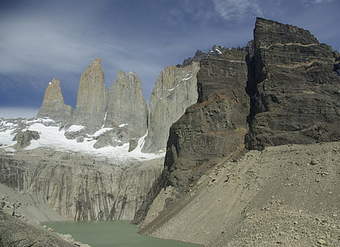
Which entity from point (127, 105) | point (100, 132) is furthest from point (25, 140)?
point (127, 105)

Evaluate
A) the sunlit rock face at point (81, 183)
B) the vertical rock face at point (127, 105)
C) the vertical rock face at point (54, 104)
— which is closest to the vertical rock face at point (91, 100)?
the vertical rock face at point (127, 105)

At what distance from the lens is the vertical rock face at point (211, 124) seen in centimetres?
5319

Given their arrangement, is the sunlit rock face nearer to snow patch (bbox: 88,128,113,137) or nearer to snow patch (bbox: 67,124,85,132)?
snow patch (bbox: 88,128,113,137)

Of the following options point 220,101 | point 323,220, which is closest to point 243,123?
point 220,101

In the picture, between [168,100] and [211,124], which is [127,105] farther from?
[211,124]

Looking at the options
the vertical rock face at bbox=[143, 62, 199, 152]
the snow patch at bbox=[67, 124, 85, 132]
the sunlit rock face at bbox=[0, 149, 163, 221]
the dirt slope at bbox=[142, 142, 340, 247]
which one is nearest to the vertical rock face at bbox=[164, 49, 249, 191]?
the dirt slope at bbox=[142, 142, 340, 247]

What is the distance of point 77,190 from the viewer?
90.0m

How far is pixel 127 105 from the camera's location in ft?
418

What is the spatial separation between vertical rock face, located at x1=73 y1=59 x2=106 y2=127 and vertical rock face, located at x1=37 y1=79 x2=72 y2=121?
388 inches

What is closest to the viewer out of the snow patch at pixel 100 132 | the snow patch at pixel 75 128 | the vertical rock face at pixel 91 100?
the snow patch at pixel 100 132

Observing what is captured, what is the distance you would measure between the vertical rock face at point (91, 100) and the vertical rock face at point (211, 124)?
6982 cm

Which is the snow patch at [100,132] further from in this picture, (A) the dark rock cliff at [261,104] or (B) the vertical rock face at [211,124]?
(A) the dark rock cliff at [261,104]

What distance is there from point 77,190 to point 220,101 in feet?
146

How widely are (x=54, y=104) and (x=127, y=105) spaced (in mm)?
27379
